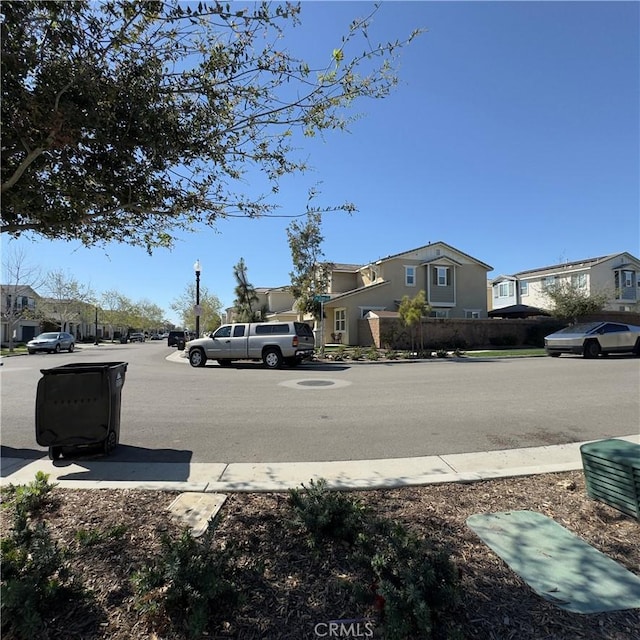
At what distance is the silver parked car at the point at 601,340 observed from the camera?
1958 cm

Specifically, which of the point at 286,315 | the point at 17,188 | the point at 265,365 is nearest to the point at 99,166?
the point at 17,188

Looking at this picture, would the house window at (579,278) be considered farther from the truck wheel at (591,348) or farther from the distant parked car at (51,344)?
the distant parked car at (51,344)

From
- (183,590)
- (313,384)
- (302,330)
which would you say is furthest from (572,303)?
(183,590)

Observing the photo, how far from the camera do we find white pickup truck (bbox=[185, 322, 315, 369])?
1742 centimetres

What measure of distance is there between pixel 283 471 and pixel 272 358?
12.8m

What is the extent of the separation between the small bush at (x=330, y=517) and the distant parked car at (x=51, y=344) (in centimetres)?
3382

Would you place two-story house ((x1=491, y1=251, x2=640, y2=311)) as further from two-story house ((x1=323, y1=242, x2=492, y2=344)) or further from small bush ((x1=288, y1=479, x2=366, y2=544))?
small bush ((x1=288, y1=479, x2=366, y2=544))

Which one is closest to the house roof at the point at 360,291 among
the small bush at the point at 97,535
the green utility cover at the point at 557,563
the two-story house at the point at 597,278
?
the two-story house at the point at 597,278

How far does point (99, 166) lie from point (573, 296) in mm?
33825

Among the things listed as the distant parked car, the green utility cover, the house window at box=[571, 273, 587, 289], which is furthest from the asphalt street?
the house window at box=[571, 273, 587, 289]

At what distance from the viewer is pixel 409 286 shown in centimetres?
3347

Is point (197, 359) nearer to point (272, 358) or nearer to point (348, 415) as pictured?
point (272, 358)

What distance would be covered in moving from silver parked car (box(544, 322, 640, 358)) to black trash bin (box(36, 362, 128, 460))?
20.8 metres

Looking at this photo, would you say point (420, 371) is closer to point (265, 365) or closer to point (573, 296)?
point (265, 365)
